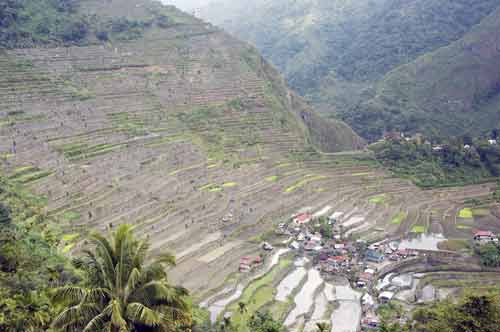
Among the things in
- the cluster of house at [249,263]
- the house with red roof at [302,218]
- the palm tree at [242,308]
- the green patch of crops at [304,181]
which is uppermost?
the green patch of crops at [304,181]

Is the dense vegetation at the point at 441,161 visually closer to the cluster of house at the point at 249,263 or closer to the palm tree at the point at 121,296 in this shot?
the cluster of house at the point at 249,263

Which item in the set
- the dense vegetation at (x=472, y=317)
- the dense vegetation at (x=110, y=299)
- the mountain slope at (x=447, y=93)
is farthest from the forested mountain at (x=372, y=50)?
the dense vegetation at (x=110, y=299)

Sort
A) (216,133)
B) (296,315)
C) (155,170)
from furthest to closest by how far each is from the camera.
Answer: (216,133) < (155,170) < (296,315)

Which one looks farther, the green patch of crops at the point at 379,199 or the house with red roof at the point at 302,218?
the green patch of crops at the point at 379,199

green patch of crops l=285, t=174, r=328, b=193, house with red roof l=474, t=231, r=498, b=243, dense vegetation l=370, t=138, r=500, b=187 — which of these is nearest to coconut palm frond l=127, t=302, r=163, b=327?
house with red roof l=474, t=231, r=498, b=243

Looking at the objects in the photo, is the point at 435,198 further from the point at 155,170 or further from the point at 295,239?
the point at 155,170

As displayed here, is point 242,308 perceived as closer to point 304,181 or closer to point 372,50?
point 304,181

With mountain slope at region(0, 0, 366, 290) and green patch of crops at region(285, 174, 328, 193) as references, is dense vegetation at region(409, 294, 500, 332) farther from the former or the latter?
green patch of crops at region(285, 174, 328, 193)

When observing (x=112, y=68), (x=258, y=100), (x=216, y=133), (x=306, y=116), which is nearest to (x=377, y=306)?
(x=216, y=133)
